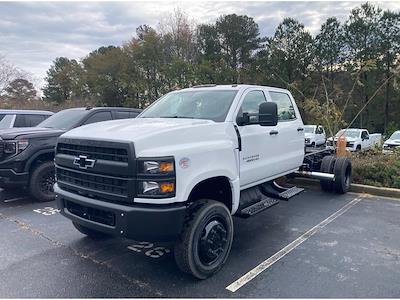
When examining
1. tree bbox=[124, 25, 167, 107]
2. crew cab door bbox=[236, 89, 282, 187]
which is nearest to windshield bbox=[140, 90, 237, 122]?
crew cab door bbox=[236, 89, 282, 187]

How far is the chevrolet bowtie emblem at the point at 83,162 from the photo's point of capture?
3.44 metres

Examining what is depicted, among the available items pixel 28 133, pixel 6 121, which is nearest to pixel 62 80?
pixel 6 121

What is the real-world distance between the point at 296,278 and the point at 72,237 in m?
3.07

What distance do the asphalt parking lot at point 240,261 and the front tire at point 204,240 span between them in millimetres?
159

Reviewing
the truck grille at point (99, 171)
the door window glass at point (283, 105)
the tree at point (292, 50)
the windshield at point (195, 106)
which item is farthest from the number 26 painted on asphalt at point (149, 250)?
the tree at point (292, 50)

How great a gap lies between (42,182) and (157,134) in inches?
172

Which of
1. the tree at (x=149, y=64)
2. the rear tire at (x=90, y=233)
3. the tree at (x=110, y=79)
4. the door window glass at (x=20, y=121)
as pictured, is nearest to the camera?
the rear tire at (x=90, y=233)

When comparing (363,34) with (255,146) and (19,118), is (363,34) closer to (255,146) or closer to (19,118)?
(19,118)

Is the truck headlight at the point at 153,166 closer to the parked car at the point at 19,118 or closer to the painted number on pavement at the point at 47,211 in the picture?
the painted number on pavement at the point at 47,211

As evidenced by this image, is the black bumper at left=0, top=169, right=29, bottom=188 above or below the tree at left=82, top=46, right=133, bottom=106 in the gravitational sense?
below

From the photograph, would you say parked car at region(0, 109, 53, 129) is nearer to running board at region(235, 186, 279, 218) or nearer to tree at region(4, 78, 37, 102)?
running board at region(235, 186, 279, 218)

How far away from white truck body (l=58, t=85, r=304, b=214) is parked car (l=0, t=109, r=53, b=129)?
7289mm

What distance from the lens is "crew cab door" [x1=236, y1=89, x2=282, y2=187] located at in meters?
4.33

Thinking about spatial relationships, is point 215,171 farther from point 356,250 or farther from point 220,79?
point 220,79
